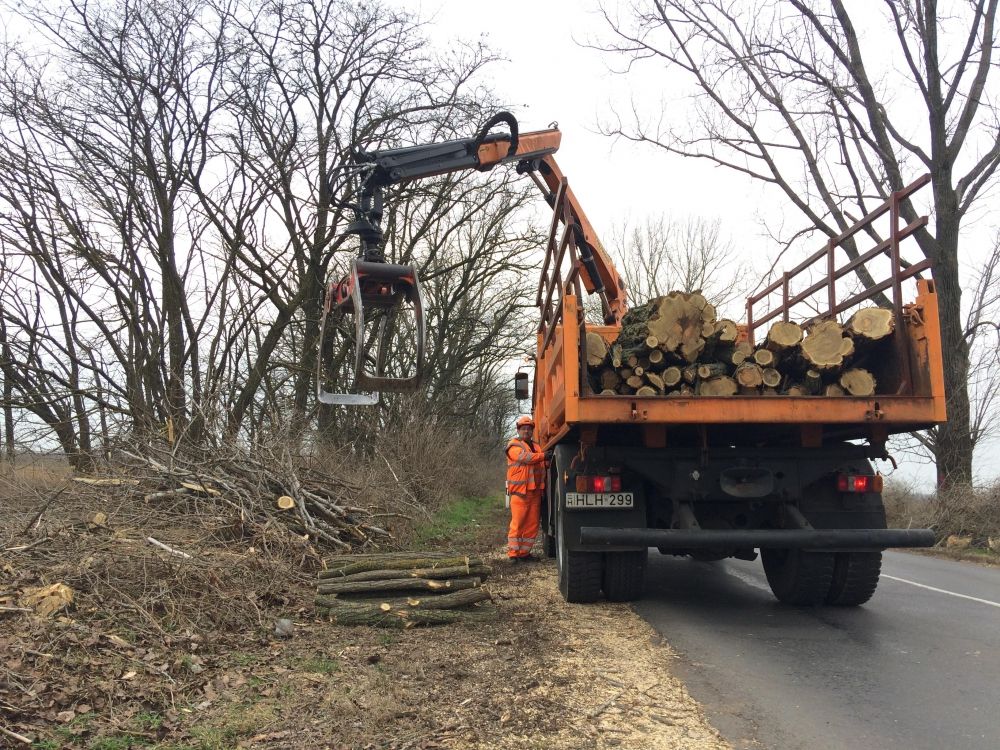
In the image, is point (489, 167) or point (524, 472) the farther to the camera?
point (489, 167)

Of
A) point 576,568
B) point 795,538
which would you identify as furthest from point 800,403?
point 576,568

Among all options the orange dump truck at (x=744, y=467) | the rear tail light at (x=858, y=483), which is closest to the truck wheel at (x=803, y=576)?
the orange dump truck at (x=744, y=467)

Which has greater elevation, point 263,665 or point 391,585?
point 391,585

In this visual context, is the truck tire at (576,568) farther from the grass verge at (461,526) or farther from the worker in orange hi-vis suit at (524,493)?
the grass verge at (461,526)

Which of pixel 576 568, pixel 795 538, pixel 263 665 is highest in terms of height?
pixel 795 538

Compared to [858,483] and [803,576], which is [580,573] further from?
[858,483]

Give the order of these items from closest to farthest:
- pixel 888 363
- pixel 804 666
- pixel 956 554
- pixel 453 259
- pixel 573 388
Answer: pixel 804 666 → pixel 573 388 → pixel 888 363 → pixel 956 554 → pixel 453 259

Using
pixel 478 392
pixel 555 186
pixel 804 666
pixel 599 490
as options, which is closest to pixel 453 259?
pixel 478 392

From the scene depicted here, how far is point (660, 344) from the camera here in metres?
6.43

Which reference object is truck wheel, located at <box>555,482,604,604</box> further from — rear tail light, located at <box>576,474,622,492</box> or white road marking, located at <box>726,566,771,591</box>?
white road marking, located at <box>726,566,771,591</box>

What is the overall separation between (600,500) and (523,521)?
128 inches

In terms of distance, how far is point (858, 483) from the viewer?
22.4 feet

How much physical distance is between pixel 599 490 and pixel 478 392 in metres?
24.9

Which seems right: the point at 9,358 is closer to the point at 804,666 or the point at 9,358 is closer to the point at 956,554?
the point at 804,666
